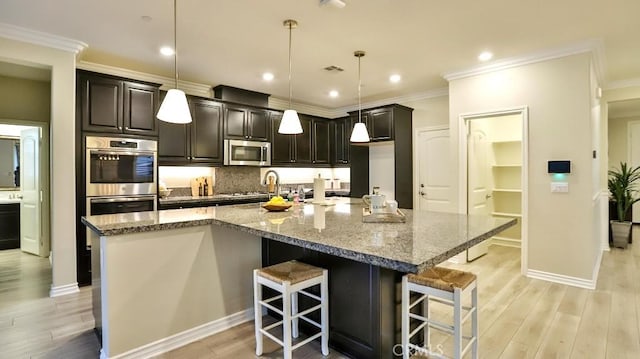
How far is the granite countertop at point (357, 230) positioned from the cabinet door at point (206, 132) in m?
2.07

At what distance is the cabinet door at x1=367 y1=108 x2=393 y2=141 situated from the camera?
555 centimetres

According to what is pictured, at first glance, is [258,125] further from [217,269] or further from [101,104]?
[217,269]

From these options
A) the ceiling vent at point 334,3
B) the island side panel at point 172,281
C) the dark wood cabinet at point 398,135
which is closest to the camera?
the island side panel at point 172,281

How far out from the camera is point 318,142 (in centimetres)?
645

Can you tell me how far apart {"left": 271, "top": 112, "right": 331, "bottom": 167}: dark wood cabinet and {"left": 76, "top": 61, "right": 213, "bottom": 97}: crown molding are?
1.21m

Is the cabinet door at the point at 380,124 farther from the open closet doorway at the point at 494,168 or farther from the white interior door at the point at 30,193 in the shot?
the white interior door at the point at 30,193

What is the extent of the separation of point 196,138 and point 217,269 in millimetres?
2611

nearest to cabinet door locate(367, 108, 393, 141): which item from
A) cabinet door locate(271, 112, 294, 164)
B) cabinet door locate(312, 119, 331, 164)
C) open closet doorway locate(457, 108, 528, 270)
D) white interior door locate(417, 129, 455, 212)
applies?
white interior door locate(417, 129, 455, 212)

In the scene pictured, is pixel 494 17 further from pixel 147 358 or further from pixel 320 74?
pixel 147 358

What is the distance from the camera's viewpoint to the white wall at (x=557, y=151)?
3584 mm

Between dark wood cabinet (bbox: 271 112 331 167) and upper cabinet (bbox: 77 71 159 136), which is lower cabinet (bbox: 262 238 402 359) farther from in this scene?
dark wood cabinet (bbox: 271 112 331 167)

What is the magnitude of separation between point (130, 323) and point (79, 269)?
6.58 feet

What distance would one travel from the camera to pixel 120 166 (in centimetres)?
382

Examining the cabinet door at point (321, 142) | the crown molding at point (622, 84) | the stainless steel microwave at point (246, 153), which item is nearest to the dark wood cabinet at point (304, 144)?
the cabinet door at point (321, 142)
